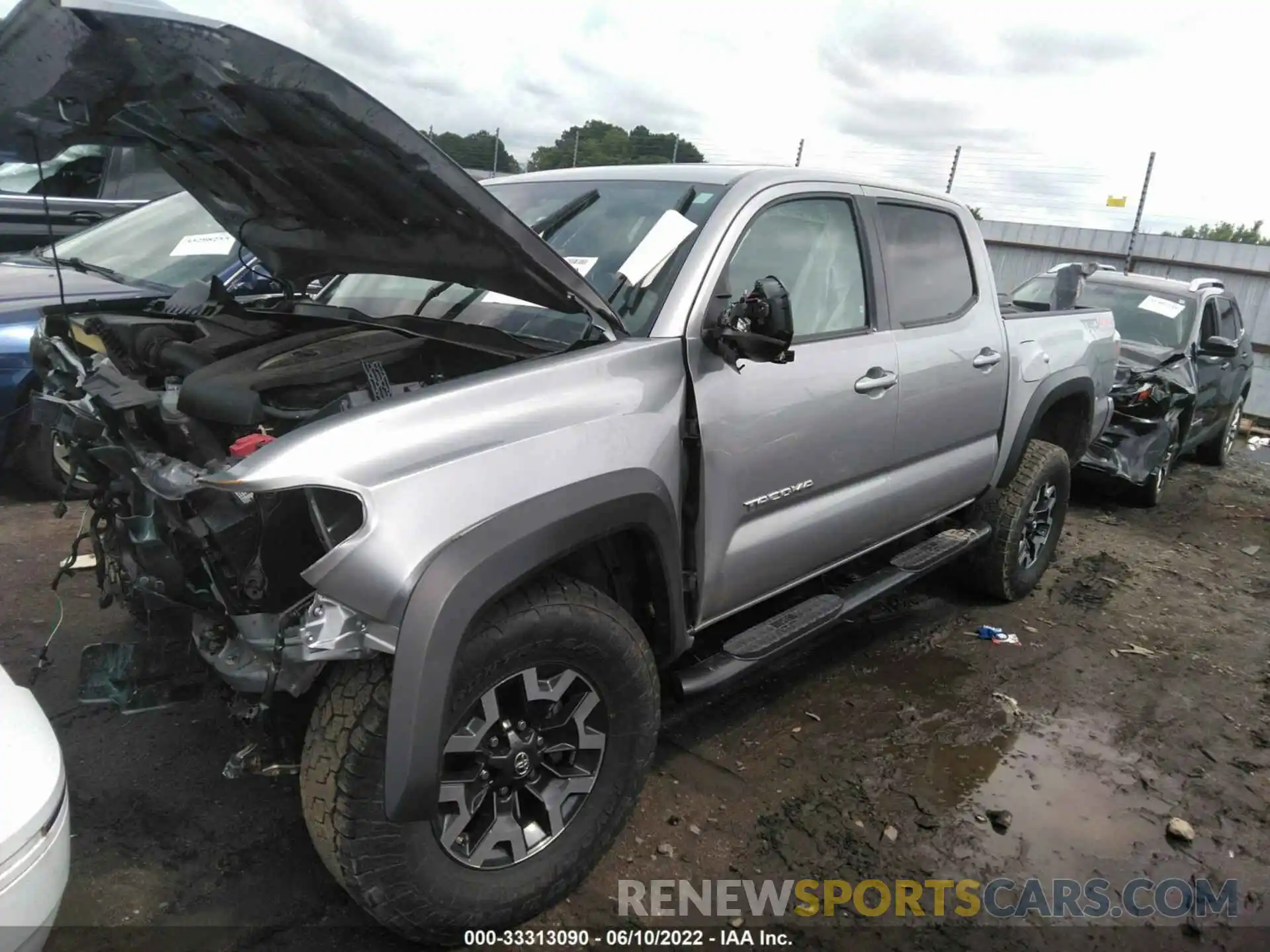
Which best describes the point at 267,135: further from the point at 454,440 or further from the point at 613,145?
the point at 613,145

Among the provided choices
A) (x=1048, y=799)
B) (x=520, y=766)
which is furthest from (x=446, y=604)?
(x=1048, y=799)

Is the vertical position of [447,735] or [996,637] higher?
[447,735]

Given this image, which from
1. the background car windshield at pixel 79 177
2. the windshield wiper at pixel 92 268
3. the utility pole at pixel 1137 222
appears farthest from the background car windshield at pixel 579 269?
the utility pole at pixel 1137 222

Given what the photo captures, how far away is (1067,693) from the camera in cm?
389

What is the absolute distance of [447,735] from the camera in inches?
77.6

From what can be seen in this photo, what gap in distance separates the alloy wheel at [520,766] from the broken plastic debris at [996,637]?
2687 mm

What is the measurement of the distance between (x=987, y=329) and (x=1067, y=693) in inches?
65.3

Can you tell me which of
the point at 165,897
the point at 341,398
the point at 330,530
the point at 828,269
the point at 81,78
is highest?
the point at 81,78

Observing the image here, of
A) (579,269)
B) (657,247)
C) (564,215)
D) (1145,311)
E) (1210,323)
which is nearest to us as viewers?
(657,247)

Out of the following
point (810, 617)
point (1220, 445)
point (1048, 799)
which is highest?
point (810, 617)

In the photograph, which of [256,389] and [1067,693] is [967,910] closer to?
[1067,693]

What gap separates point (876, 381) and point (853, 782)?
1.43m

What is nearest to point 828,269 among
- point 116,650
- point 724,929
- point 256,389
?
point 256,389

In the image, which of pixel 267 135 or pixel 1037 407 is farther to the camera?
pixel 1037 407
